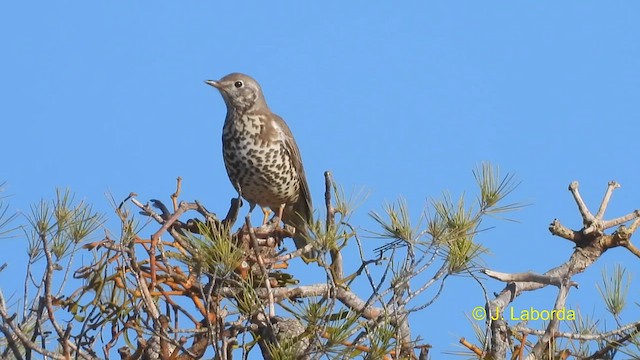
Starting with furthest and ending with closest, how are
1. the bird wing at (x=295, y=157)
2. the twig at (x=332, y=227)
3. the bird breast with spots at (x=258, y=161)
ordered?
the bird wing at (x=295, y=157), the bird breast with spots at (x=258, y=161), the twig at (x=332, y=227)

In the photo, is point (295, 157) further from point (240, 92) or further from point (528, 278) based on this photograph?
point (528, 278)

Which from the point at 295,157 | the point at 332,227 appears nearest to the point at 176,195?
the point at 332,227

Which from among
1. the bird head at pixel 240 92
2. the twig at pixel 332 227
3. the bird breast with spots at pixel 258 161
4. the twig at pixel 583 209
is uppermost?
the bird head at pixel 240 92

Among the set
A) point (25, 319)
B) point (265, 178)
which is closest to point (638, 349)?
point (25, 319)

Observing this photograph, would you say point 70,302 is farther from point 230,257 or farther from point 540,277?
point 540,277

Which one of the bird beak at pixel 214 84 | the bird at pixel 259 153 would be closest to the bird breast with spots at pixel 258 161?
the bird at pixel 259 153

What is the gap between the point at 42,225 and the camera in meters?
3.59

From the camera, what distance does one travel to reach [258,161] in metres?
5.94

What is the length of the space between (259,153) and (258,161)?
0.15 ft

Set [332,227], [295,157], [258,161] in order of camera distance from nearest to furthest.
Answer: [332,227] < [258,161] < [295,157]

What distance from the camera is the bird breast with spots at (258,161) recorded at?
5.93 m

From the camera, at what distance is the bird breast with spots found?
5934 mm

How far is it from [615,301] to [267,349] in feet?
3.88

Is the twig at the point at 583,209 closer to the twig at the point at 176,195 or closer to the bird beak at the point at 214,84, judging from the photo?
the twig at the point at 176,195
